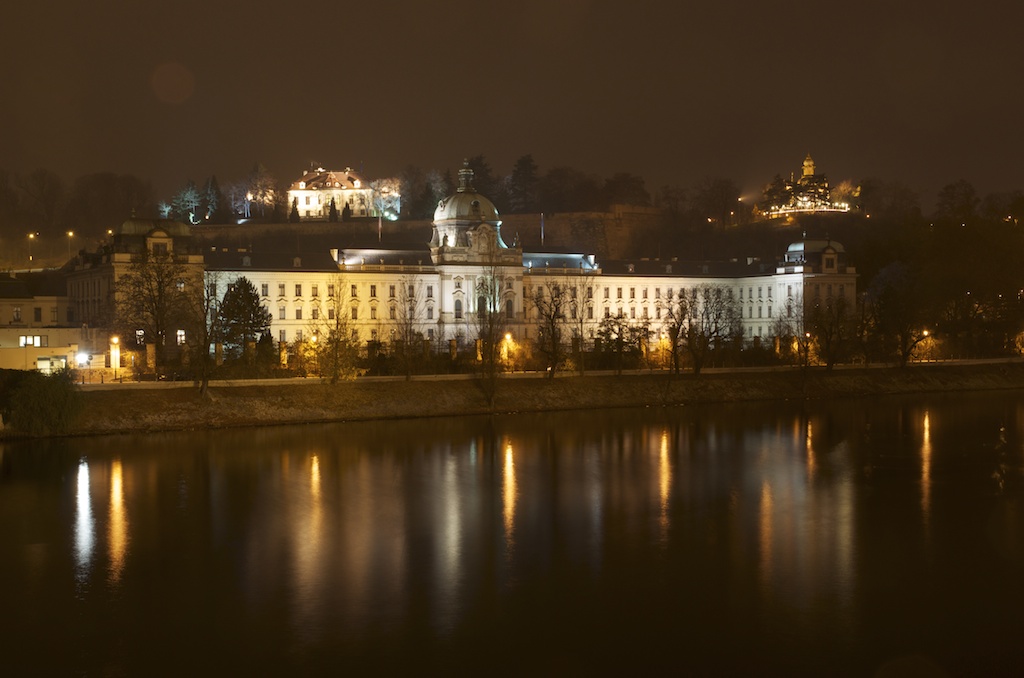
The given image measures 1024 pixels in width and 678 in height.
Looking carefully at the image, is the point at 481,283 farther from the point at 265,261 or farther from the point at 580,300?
the point at 265,261

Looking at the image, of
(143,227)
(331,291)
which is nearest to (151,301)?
(143,227)

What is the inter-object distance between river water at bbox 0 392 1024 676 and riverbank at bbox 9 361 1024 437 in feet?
13.4

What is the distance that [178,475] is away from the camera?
120ft

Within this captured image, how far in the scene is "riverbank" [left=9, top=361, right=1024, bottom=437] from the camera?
48094mm

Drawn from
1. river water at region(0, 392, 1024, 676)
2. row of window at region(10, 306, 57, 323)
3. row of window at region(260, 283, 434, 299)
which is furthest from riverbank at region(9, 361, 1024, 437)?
row of window at region(10, 306, 57, 323)

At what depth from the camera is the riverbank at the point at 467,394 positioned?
48094 mm

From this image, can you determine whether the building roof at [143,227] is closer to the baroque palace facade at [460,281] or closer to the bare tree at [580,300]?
the baroque palace facade at [460,281]

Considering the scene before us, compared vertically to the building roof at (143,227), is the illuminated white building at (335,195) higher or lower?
higher

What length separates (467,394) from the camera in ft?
185

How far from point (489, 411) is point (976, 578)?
3337cm

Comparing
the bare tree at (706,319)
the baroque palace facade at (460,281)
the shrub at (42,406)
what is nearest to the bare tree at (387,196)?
the baroque palace facade at (460,281)

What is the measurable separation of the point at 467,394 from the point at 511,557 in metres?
30.5

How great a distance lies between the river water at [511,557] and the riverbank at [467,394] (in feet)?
13.4

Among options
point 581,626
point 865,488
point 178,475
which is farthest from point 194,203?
point 581,626
